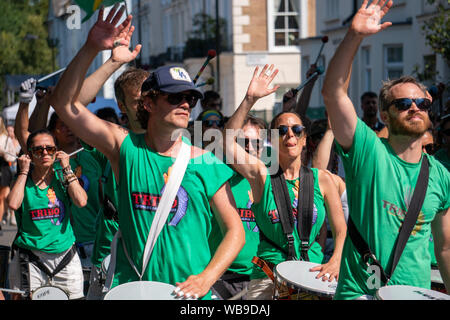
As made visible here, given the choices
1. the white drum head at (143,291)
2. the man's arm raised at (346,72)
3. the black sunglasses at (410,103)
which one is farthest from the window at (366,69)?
the white drum head at (143,291)

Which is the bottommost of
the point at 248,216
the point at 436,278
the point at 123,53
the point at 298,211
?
the point at 436,278

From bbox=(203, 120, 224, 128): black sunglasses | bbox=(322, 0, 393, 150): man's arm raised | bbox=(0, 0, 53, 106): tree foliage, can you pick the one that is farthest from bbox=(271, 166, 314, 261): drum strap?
bbox=(0, 0, 53, 106): tree foliage

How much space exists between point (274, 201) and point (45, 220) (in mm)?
2083

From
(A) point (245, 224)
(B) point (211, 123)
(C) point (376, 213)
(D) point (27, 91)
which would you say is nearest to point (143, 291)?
(C) point (376, 213)

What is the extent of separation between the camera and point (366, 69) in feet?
84.4

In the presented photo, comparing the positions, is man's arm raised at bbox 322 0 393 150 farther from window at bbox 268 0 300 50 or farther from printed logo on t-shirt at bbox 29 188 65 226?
window at bbox 268 0 300 50

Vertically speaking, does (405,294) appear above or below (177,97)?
below

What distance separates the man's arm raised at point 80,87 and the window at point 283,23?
34.1m

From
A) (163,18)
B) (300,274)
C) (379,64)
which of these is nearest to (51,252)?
(300,274)

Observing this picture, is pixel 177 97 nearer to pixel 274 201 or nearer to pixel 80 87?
pixel 80 87

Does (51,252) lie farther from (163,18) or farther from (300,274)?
(163,18)

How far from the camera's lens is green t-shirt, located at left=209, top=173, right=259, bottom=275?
5723mm

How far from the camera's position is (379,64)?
966 inches
